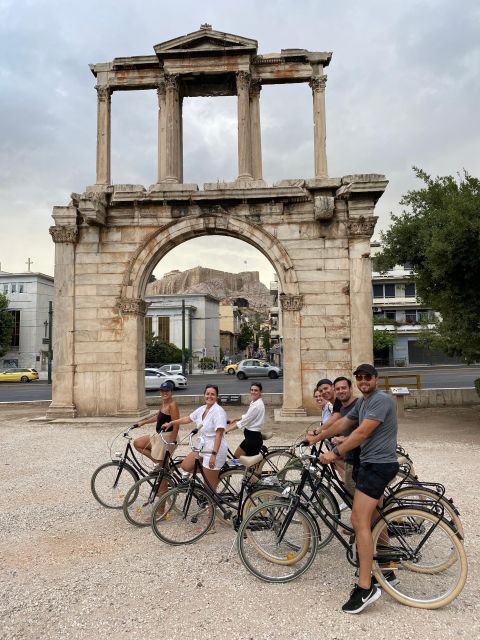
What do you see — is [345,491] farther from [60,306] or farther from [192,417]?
[60,306]

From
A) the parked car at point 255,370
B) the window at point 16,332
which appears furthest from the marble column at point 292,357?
the window at point 16,332

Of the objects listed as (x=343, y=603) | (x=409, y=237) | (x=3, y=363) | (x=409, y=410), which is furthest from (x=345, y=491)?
(x=3, y=363)

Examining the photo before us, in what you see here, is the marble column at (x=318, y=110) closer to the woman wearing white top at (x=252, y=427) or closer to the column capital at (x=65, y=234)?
the column capital at (x=65, y=234)

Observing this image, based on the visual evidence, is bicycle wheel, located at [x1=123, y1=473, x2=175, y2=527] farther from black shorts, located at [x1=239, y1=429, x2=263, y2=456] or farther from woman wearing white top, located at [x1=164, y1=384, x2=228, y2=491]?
black shorts, located at [x1=239, y1=429, x2=263, y2=456]

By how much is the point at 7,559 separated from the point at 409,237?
12231mm

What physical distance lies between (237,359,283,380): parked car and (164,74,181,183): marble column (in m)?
23.1

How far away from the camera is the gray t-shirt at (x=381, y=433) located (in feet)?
13.0

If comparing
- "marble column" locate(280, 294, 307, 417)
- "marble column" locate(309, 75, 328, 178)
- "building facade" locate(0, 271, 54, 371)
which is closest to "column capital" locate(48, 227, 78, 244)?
"marble column" locate(280, 294, 307, 417)

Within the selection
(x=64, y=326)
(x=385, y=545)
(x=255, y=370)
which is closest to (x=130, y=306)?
(x=64, y=326)

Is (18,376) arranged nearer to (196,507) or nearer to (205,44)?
(205,44)

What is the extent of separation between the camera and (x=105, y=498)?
6621 millimetres

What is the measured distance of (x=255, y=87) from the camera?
1606 centimetres

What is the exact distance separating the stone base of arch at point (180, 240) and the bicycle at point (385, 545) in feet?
31.7

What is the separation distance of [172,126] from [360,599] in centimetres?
1508
